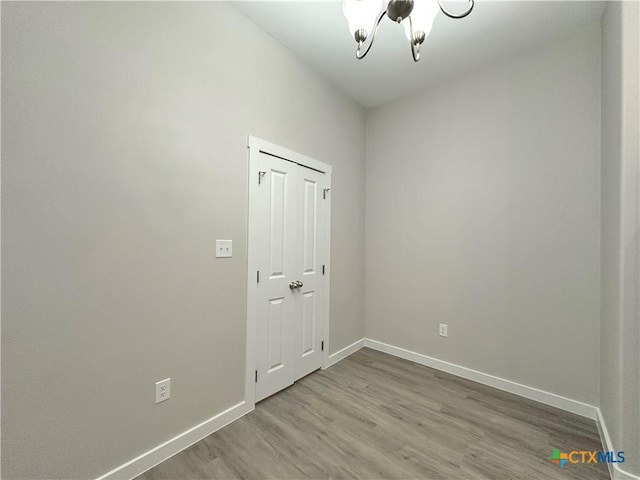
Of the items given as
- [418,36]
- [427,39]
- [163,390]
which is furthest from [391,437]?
[427,39]

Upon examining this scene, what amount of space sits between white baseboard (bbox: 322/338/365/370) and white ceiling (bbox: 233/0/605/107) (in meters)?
2.96

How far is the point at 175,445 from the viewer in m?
1.57

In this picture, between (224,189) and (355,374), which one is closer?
(224,189)

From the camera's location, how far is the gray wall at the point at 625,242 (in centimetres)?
132

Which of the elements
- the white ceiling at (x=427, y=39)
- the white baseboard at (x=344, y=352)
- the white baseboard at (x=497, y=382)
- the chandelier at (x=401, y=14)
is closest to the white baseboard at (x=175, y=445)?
the white baseboard at (x=344, y=352)

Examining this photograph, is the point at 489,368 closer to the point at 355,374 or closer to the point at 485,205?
the point at 355,374

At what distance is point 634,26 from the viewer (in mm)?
1366

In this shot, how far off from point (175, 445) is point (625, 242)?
2.84 metres

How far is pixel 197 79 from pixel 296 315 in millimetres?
1996

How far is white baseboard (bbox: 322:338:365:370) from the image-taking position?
273 centimetres

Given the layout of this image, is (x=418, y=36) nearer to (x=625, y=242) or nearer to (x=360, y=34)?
(x=360, y=34)

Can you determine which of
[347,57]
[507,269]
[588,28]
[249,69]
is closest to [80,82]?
[249,69]

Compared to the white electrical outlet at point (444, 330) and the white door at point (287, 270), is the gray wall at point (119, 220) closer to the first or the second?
the white door at point (287, 270)

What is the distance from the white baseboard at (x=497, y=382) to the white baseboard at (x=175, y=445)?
69.4 inches
